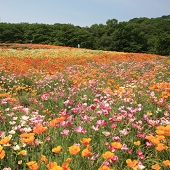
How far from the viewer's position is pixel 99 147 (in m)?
2.63

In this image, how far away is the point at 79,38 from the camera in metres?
43.7

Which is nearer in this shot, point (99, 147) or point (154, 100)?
point (99, 147)

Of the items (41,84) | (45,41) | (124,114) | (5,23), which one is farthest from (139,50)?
(124,114)

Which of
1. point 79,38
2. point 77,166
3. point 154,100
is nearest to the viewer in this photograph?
point 77,166

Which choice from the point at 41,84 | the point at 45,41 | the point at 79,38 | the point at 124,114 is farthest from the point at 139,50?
the point at 124,114

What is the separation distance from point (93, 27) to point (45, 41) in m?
19.5

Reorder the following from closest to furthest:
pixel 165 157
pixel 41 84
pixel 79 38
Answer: pixel 165 157
pixel 41 84
pixel 79 38

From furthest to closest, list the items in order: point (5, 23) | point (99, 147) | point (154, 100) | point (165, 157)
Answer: point (5, 23), point (154, 100), point (99, 147), point (165, 157)

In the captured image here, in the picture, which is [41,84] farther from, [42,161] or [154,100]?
[42,161]

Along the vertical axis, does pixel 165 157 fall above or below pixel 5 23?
below

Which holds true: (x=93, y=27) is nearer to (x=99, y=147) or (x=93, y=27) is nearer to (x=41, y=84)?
(x=41, y=84)

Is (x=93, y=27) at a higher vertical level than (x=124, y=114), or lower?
higher

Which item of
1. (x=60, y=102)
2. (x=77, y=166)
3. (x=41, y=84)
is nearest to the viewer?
(x=77, y=166)

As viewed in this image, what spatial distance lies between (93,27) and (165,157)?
60.6 m
